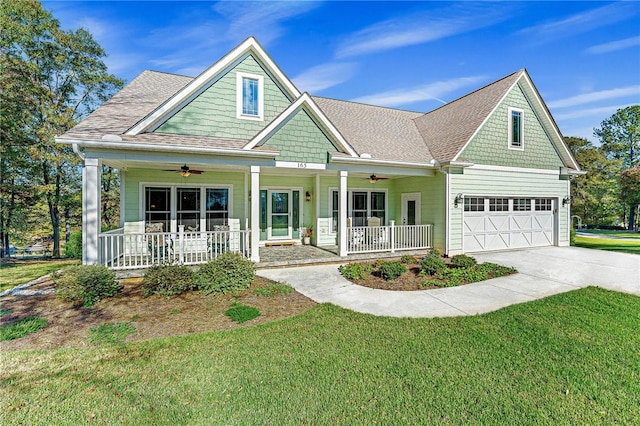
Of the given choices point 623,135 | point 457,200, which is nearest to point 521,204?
point 457,200

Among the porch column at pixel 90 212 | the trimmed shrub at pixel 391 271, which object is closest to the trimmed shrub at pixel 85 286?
the porch column at pixel 90 212

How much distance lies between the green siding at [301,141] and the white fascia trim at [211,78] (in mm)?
1300

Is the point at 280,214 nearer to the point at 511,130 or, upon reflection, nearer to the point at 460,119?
the point at 460,119

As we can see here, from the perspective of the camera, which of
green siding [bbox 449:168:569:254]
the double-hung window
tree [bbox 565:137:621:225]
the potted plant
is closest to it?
green siding [bbox 449:168:569:254]

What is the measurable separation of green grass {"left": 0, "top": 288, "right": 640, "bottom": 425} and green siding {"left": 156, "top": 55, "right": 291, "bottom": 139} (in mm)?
6422

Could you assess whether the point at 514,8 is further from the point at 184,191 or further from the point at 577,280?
the point at 184,191

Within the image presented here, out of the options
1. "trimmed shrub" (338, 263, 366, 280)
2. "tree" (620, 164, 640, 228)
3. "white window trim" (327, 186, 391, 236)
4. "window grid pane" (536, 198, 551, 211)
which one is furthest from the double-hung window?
"tree" (620, 164, 640, 228)

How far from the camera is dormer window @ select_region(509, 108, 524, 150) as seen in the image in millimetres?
11820

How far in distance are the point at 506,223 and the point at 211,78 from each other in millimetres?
12662

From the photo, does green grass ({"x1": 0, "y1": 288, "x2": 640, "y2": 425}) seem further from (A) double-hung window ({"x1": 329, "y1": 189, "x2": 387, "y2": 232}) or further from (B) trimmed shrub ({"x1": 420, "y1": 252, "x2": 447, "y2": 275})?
(A) double-hung window ({"x1": 329, "y1": 189, "x2": 387, "y2": 232})

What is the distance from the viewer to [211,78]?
346 inches

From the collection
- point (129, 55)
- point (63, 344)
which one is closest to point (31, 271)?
point (63, 344)

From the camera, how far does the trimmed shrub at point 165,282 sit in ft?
20.2

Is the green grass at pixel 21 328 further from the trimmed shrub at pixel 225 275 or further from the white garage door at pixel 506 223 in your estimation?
the white garage door at pixel 506 223
